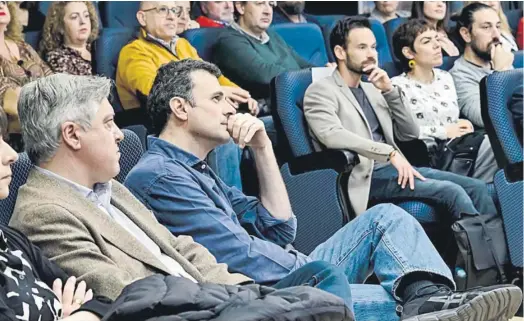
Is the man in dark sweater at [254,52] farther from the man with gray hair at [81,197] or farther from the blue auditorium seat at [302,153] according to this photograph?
the man with gray hair at [81,197]

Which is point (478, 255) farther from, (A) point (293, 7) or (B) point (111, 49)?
(A) point (293, 7)

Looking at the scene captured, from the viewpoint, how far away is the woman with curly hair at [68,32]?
12.8 feet

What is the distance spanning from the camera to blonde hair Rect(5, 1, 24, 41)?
3.76 m

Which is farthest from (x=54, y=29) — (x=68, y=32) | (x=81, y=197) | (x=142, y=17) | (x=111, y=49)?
(x=81, y=197)

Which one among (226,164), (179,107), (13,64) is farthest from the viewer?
(13,64)

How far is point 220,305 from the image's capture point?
1.75 meters

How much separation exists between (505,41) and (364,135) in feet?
5.00

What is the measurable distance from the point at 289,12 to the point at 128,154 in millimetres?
2634

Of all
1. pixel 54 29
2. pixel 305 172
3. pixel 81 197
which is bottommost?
pixel 305 172

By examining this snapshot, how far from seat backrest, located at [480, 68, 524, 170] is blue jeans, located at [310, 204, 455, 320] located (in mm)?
1121

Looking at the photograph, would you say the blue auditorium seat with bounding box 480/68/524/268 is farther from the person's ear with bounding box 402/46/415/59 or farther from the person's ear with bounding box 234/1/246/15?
the person's ear with bounding box 234/1/246/15

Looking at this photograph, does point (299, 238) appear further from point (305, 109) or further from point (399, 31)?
point (399, 31)

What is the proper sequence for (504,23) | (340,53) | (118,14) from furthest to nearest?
(504,23), (118,14), (340,53)

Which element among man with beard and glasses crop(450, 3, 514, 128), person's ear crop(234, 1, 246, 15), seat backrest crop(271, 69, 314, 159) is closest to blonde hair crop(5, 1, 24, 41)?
seat backrest crop(271, 69, 314, 159)
